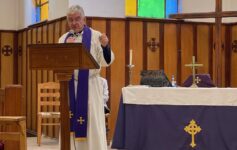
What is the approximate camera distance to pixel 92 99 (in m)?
3.97

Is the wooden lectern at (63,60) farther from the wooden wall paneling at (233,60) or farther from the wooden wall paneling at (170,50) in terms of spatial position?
the wooden wall paneling at (233,60)

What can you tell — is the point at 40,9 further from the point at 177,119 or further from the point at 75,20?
the point at 75,20

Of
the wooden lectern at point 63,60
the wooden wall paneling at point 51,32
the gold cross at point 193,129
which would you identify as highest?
the wooden wall paneling at point 51,32

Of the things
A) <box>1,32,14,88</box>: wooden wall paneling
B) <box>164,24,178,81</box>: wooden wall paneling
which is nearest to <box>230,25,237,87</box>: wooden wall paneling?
<box>164,24,178,81</box>: wooden wall paneling

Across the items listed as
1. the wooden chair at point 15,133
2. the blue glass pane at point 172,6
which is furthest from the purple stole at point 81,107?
the blue glass pane at point 172,6

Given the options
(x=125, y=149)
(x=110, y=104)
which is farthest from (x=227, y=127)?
(x=110, y=104)

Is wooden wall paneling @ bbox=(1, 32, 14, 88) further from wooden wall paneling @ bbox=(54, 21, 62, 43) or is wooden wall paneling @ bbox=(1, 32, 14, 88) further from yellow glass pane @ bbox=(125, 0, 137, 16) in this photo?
yellow glass pane @ bbox=(125, 0, 137, 16)

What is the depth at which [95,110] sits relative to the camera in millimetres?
3986

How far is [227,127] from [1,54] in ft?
26.8

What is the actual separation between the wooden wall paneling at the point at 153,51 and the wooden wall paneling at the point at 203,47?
93 centimetres

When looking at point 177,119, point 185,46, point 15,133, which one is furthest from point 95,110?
point 185,46

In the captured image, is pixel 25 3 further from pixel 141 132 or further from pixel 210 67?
pixel 141 132

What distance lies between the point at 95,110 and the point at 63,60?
1.14 meters

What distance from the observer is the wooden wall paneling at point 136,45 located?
9.20m
